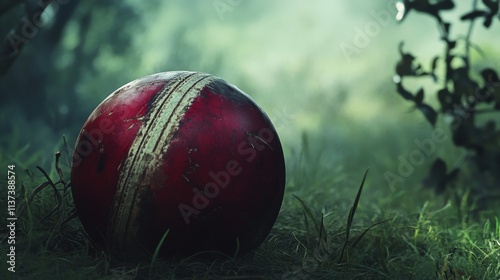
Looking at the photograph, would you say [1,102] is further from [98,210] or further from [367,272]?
[367,272]

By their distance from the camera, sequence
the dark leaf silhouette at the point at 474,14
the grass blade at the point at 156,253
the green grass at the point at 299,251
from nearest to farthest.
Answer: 1. the grass blade at the point at 156,253
2. the green grass at the point at 299,251
3. the dark leaf silhouette at the point at 474,14

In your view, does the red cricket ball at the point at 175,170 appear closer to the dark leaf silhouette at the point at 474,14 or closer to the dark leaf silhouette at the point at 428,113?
the dark leaf silhouette at the point at 428,113

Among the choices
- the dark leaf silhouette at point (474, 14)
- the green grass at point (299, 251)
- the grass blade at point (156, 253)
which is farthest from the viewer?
the dark leaf silhouette at point (474, 14)

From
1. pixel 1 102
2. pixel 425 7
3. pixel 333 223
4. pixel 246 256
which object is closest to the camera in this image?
pixel 246 256

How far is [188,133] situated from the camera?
9.39 feet

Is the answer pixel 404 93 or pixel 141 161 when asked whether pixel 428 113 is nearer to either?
pixel 404 93

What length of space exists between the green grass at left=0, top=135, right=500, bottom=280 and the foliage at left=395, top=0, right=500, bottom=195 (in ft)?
1.33

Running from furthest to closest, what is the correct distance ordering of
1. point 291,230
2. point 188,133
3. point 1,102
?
1. point 1,102
2. point 291,230
3. point 188,133

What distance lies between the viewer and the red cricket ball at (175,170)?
284 cm

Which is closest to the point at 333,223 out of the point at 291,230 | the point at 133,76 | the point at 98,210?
the point at 291,230

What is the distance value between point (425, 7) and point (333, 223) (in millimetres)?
1478

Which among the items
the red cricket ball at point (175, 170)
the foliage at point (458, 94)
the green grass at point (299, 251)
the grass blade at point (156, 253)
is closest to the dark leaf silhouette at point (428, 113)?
the foliage at point (458, 94)

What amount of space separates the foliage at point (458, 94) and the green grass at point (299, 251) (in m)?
0.40

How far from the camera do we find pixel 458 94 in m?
4.46
